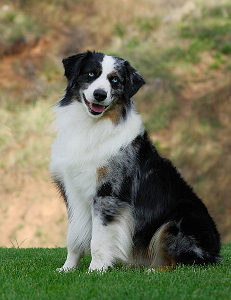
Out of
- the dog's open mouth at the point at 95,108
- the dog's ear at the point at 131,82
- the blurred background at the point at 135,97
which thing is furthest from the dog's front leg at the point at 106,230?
the blurred background at the point at 135,97

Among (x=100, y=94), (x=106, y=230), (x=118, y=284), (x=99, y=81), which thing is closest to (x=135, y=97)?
(x=99, y=81)

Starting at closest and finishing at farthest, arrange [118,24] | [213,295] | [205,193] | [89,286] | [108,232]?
[213,295] < [89,286] < [108,232] < [205,193] < [118,24]

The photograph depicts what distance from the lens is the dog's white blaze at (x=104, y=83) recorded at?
4578mm

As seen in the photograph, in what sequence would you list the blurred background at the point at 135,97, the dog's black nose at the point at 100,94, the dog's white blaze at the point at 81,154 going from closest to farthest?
the dog's black nose at the point at 100,94 → the dog's white blaze at the point at 81,154 → the blurred background at the point at 135,97

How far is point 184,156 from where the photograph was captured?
48.2 ft

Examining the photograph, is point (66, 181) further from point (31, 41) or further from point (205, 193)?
point (31, 41)

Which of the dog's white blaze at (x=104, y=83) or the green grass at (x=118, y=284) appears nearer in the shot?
the green grass at (x=118, y=284)

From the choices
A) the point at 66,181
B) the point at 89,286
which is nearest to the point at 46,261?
the point at 66,181

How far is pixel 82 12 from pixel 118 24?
209 centimetres

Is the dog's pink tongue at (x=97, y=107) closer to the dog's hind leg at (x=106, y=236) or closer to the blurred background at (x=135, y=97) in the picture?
the dog's hind leg at (x=106, y=236)

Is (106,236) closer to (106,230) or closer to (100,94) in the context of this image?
(106,230)

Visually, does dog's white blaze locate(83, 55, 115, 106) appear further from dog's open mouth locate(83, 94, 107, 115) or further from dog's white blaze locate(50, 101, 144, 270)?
dog's white blaze locate(50, 101, 144, 270)

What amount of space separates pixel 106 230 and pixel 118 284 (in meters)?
0.98

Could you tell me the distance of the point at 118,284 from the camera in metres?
Result: 3.67
